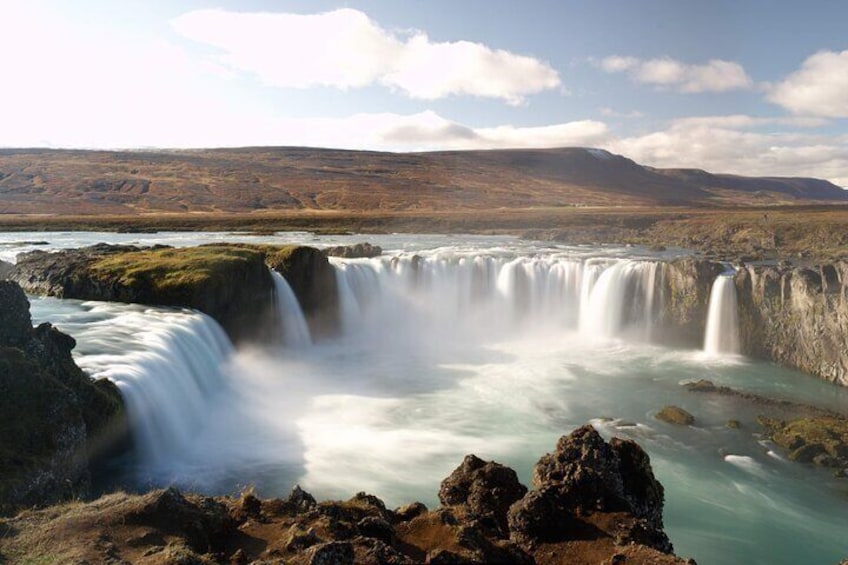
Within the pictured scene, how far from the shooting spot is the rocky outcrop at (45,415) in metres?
12.8

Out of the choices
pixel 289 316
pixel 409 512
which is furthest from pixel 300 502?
pixel 289 316

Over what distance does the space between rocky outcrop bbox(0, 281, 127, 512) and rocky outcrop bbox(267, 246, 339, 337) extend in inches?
887

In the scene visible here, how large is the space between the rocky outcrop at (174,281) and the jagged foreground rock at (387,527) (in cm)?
2250

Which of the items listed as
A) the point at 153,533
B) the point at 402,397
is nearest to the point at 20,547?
the point at 153,533

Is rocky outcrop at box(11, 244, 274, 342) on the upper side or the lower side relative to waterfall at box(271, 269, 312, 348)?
upper

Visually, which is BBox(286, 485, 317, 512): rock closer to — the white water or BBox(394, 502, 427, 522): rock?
BBox(394, 502, 427, 522): rock

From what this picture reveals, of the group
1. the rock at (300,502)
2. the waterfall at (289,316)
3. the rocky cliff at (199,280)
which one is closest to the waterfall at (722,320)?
the rocky cliff at (199,280)

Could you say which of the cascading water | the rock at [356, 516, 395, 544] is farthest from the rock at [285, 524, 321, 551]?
the cascading water

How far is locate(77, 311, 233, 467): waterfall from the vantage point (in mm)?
19297

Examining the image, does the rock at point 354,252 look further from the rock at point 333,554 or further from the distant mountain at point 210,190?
the distant mountain at point 210,190

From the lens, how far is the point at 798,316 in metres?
34.8

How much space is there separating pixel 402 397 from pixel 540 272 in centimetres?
2047

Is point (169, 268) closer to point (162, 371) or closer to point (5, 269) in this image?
point (5, 269)

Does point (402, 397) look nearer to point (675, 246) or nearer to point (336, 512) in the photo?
point (336, 512)
